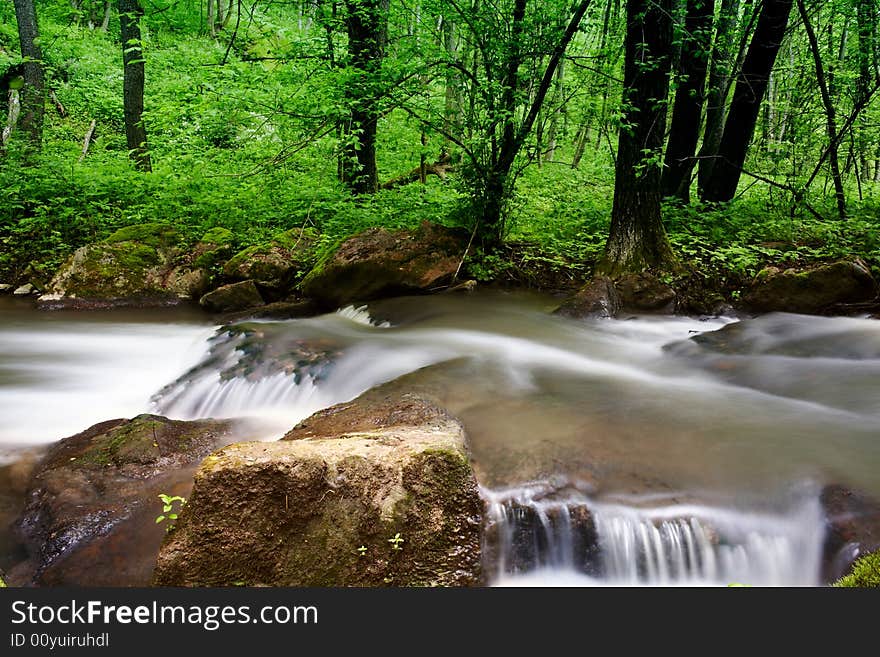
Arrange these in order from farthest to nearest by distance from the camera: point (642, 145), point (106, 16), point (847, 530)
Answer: point (106, 16), point (642, 145), point (847, 530)

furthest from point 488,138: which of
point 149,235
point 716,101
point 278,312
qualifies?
point 149,235

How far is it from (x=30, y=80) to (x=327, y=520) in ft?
43.9

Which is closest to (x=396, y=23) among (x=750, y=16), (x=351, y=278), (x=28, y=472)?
(x=351, y=278)

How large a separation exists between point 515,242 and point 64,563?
6.88m

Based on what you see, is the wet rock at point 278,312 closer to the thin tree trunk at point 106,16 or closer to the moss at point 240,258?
the moss at point 240,258

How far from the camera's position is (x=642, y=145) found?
21.6 feet

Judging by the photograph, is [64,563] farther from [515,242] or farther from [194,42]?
[194,42]

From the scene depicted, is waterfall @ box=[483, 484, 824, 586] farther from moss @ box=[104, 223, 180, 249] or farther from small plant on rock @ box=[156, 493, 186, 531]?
moss @ box=[104, 223, 180, 249]

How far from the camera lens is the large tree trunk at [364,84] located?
6.77 meters

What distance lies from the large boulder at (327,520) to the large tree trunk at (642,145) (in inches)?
186

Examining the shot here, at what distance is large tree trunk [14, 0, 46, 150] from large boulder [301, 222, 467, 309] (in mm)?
7578

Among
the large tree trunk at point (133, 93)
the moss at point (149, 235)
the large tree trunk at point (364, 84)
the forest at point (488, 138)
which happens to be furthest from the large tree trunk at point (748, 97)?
the large tree trunk at point (133, 93)

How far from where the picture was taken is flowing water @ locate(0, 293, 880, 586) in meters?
2.77

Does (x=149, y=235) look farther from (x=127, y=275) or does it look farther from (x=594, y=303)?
(x=594, y=303)
